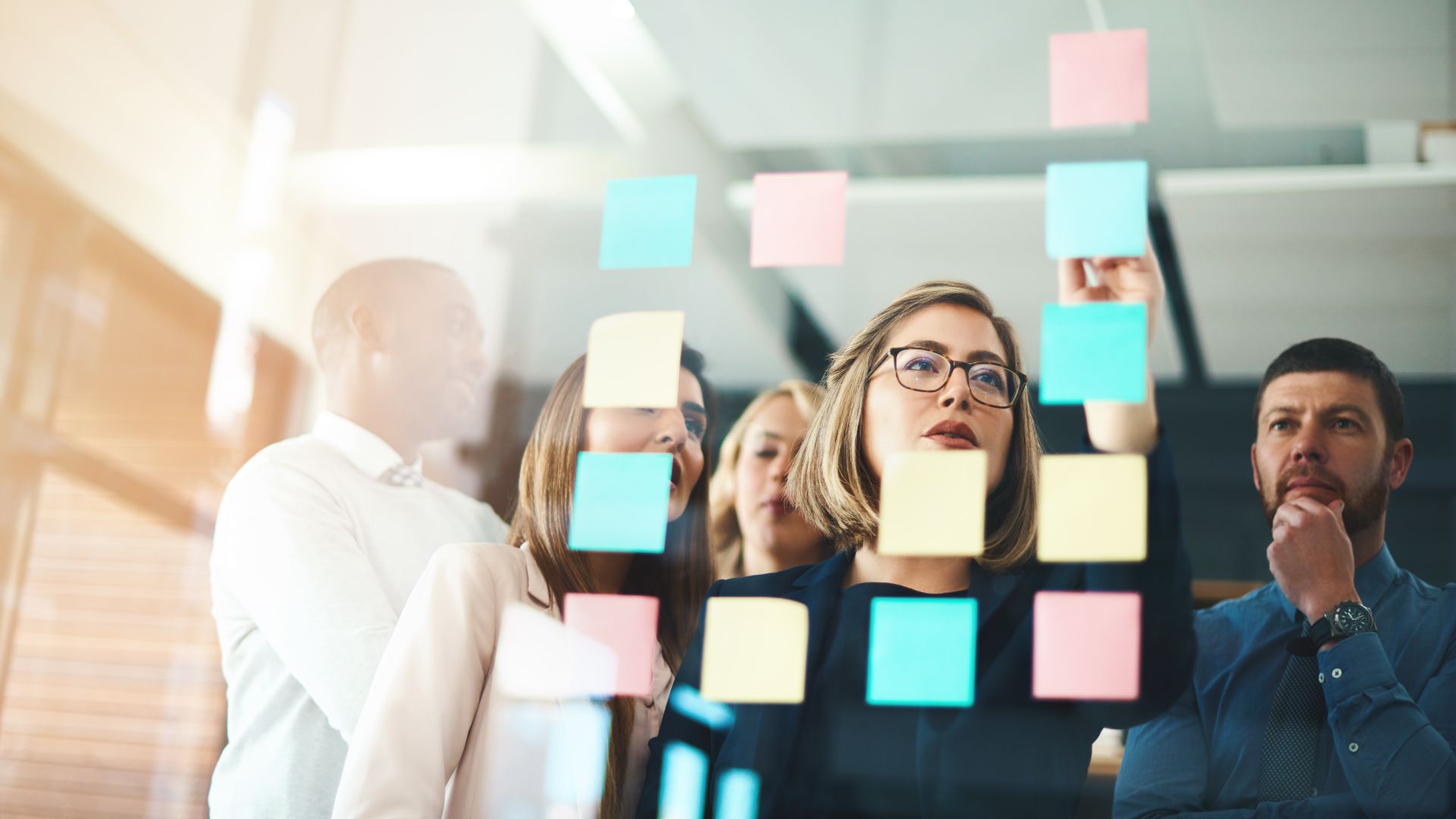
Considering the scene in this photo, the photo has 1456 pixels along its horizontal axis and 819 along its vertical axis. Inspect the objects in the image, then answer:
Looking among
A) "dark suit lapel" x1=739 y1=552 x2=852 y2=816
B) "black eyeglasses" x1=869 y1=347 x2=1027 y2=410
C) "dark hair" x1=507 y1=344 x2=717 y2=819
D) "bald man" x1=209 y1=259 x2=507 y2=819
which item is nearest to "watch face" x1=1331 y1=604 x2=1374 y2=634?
"black eyeglasses" x1=869 y1=347 x2=1027 y2=410

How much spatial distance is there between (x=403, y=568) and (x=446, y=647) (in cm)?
33

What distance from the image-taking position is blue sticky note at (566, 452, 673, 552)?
1.62m

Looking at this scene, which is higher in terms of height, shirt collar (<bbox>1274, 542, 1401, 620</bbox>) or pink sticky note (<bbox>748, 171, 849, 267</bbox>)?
pink sticky note (<bbox>748, 171, 849, 267</bbox>)

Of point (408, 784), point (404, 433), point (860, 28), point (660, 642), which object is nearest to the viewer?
point (408, 784)

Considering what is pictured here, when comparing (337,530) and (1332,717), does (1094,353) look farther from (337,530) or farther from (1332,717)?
(337,530)

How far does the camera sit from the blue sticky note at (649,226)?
1749 mm

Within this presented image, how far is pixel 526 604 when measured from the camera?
152 cm

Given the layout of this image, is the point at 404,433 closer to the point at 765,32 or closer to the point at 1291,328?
the point at 765,32

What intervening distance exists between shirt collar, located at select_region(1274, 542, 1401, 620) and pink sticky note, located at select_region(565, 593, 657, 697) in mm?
817

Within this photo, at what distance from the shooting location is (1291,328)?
5.61 ft

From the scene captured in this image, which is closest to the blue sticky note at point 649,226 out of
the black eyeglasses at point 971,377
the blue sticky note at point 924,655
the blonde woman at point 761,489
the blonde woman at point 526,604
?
the blonde woman at point 526,604

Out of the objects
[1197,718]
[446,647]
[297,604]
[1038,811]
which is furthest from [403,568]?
[1197,718]

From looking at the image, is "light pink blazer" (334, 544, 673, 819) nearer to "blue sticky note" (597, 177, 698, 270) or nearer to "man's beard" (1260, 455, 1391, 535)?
"blue sticky note" (597, 177, 698, 270)

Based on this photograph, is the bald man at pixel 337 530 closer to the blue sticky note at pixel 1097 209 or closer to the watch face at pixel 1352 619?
the blue sticky note at pixel 1097 209
